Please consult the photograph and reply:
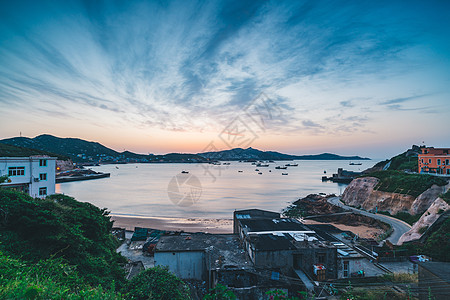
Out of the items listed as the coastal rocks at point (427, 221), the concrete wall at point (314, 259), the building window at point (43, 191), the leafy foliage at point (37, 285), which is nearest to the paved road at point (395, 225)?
the coastal rocks at point (427, 221)

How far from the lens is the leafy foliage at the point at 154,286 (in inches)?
271

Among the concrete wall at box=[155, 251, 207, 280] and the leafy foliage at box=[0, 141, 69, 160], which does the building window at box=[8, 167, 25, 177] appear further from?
the concrete wall at box=[155, 251, 207, 280]

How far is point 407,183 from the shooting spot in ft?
108

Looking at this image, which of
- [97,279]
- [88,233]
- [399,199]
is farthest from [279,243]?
[399,199]

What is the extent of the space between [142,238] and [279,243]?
14.9m

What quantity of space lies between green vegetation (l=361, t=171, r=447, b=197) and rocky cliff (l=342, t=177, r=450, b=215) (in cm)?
73

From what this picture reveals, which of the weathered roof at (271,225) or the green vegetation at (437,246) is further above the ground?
the weathered roof at (271,225)

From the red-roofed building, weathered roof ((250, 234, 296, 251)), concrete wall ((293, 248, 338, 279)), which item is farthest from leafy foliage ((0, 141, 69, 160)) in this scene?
the red-roofed building

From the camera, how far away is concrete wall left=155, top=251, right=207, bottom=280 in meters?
14.7

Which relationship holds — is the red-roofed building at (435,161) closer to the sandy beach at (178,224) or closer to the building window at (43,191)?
the sandy beach at (178,224)

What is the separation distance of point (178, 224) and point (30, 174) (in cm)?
1871

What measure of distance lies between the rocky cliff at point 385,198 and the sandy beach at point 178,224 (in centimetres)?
2357

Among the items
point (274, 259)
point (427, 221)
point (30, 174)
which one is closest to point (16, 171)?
point (30, 174)

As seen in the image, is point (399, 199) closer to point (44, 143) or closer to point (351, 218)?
point (351, 218)
